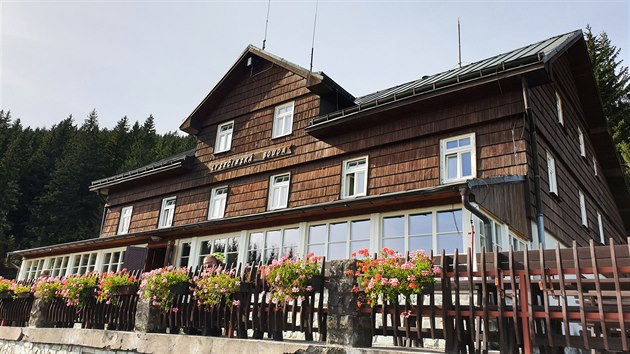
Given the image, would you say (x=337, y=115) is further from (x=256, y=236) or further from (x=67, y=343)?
(x=67, y=343)

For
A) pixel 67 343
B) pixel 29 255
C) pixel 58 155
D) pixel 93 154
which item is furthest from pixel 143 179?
pixel 58 155

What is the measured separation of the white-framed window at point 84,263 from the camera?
731 inches

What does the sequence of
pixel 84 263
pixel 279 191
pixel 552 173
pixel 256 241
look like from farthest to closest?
pixel 84 263
pixel 279 191
pixel 256 241
pixel 552 173

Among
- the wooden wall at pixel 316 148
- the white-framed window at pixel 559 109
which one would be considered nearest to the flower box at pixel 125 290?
the wooden wall at pixel 316 148

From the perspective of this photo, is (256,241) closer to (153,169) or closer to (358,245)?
(358,245)

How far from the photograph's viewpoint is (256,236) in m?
12.9

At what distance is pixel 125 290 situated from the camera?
25.7ft

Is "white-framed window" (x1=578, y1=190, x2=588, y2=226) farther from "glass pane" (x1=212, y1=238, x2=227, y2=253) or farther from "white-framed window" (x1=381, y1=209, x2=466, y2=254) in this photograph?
"glass pane" (x1=212, y1=238, x2=227, y2=253)

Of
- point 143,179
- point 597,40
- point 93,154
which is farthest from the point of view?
point 93,154

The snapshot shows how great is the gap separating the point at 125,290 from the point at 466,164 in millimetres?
8209

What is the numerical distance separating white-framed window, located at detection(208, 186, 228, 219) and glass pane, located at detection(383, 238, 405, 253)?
327 inches

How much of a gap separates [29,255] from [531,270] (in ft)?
76.1

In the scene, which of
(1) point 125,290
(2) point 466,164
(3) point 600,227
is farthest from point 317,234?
(3) point 600,227

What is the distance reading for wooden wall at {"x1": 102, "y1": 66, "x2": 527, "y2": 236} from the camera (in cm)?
1111
